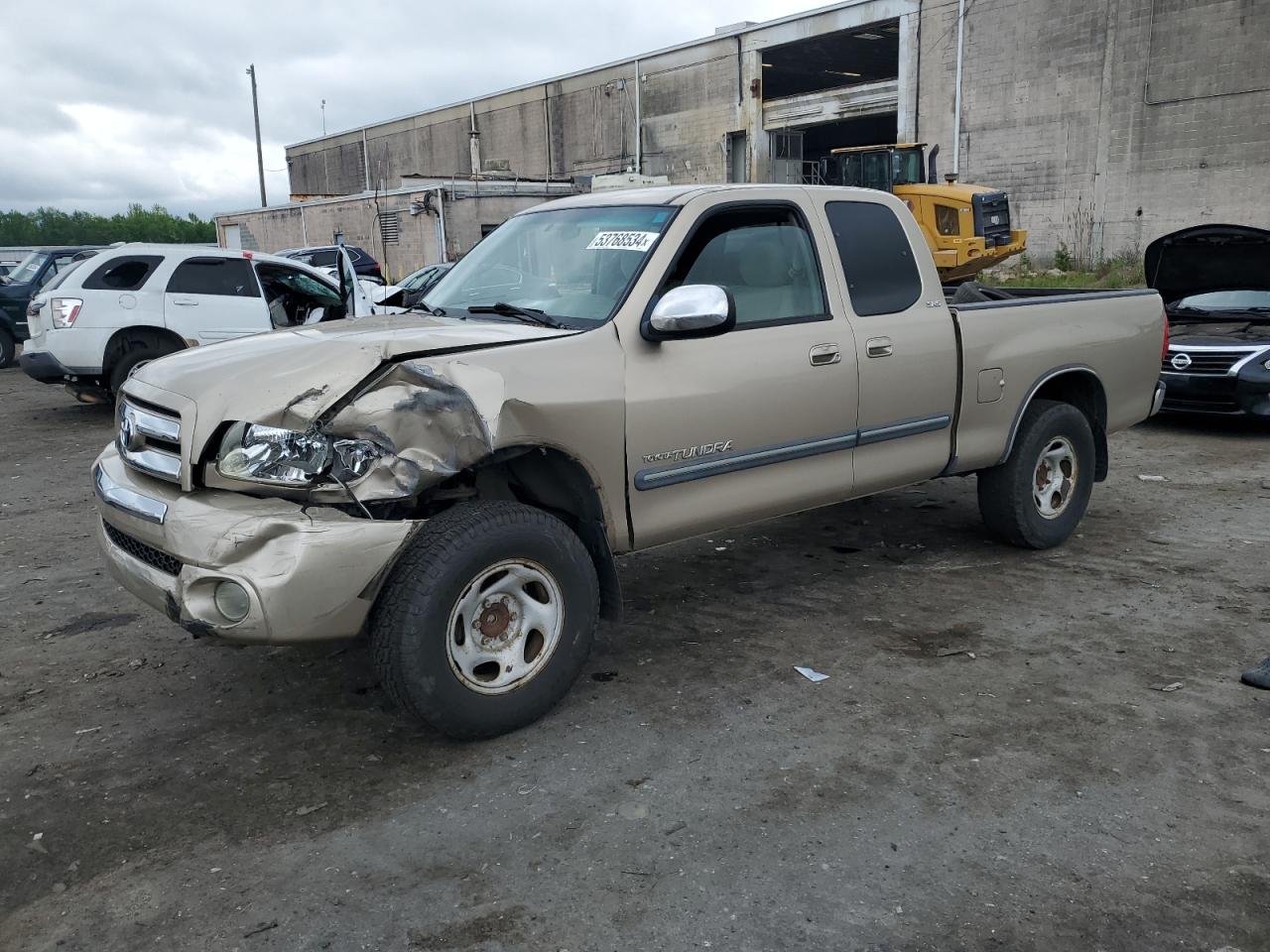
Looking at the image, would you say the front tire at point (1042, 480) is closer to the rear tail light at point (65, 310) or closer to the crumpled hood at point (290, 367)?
the crumpled hood at point (290, 367)

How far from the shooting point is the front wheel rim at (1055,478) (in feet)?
19.0

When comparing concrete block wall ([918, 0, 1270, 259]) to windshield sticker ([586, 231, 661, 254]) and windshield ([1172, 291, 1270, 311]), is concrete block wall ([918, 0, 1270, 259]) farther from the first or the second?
windshield sticker ([586, 231, 661, 254])

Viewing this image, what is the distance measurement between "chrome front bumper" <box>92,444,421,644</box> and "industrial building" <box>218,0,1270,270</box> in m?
23.7

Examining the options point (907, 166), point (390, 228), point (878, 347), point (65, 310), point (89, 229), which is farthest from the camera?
point (89, 229)

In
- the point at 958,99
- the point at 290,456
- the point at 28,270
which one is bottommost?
the point at 290,456

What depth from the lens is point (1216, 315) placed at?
9.92 m

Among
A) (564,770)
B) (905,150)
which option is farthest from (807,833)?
(905,150)

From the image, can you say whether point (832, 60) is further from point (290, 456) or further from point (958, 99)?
point (290, 456)

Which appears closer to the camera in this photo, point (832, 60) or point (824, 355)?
point (824, 355)

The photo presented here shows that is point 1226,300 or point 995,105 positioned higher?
point 995,105

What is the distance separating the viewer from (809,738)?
12.1 ft

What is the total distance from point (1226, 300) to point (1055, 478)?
567cm

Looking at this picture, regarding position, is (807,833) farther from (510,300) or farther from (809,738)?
(510,300)

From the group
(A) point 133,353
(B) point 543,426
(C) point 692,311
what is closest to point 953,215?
(A) point 133,353
